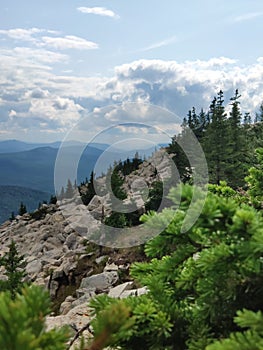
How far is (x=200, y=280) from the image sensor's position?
207 centimetres

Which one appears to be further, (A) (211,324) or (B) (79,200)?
(B) (79,200)

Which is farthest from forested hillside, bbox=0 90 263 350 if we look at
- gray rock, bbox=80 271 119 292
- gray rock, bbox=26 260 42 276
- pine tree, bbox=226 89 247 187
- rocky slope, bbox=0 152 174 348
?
pine tree, bbox=226 89 247 187

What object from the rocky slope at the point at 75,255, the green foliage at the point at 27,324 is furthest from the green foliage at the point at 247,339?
the rocky slope at the point at 75,255

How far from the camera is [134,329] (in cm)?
204

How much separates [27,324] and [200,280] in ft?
3.08

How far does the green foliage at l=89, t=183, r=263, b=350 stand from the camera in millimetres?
1820

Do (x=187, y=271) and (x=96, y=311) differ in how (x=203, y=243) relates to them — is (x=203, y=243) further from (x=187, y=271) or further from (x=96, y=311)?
(x=96, y=311)

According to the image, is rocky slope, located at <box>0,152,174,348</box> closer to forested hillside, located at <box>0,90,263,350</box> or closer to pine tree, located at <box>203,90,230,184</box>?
forested hillside, located at <box>0,90,263,350</box>

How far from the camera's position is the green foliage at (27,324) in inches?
54.9

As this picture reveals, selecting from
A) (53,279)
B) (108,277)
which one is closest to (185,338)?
(108,277)

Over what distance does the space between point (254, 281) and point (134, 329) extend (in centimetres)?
64

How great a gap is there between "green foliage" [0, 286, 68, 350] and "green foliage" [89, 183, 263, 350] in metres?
0.36

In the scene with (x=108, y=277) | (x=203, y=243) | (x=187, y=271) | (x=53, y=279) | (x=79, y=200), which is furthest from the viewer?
(x=79, y=200)

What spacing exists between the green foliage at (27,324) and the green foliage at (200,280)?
0.36 meters
